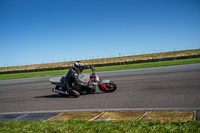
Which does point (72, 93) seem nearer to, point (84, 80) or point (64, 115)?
point (84, 80)

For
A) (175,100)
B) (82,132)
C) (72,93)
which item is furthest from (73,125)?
(72,93)

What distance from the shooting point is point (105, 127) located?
12.6 feet

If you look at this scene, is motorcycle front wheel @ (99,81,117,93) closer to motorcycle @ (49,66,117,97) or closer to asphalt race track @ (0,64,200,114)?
motorcycle @ (49,66,117,97)

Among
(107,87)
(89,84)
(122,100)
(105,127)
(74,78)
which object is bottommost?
(122,100)

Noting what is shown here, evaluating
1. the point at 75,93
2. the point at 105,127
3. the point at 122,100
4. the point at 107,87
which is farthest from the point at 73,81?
the point at 105,127

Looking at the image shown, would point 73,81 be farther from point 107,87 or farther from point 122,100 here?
point 122,100

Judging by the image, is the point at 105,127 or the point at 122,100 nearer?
the point at 105,127

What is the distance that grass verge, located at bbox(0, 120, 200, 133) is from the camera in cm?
352

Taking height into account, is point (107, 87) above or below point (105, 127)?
above

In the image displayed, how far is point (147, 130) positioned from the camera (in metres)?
3.55

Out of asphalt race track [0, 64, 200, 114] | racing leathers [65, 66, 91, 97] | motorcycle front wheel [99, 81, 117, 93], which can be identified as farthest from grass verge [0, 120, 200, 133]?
motorcycle front wheel [99, 81, 117, 93]

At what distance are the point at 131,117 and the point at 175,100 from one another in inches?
95.2

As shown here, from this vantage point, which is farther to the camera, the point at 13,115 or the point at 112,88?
the point at 112,88

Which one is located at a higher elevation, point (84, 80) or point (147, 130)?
point (84, 80)
